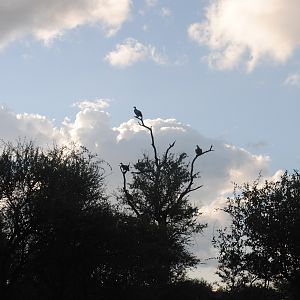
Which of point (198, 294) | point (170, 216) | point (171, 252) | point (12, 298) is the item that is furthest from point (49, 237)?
point (198, 294)

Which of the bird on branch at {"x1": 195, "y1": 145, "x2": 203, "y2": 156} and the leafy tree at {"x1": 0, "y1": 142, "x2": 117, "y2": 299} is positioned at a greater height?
the bird on branch at {"x1": 195, "y1": 145, "x2": 203, "y2": 156}

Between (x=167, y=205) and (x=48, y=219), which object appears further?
(x=167, y=205)

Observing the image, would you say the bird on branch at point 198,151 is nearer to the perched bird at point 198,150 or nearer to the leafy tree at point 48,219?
the perched bird at point 198,150

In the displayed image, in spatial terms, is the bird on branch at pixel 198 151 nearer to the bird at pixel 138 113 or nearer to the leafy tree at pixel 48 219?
the bird at pixel 138 113

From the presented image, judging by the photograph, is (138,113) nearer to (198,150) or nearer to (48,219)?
(198,150)

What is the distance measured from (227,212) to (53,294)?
1276cm

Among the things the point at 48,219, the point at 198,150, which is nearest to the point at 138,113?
the point at 198,150

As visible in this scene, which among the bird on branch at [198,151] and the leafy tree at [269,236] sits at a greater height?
the bird on branch at [198,151]

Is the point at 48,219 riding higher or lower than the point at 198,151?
lower

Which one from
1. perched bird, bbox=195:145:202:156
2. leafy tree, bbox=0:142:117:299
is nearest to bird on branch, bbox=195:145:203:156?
perched bird, bbox=195:145:202:156

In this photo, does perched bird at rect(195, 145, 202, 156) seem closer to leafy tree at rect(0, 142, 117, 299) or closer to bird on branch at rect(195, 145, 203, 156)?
bird on branch at rect(195, 145, 203, 156)

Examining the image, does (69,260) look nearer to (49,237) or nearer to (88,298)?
(49,237)

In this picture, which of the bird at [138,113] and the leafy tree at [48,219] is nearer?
the leafy tree at [48,219]

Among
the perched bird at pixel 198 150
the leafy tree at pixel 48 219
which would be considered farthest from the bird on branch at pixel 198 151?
the leafy tree at pixel 48 219
